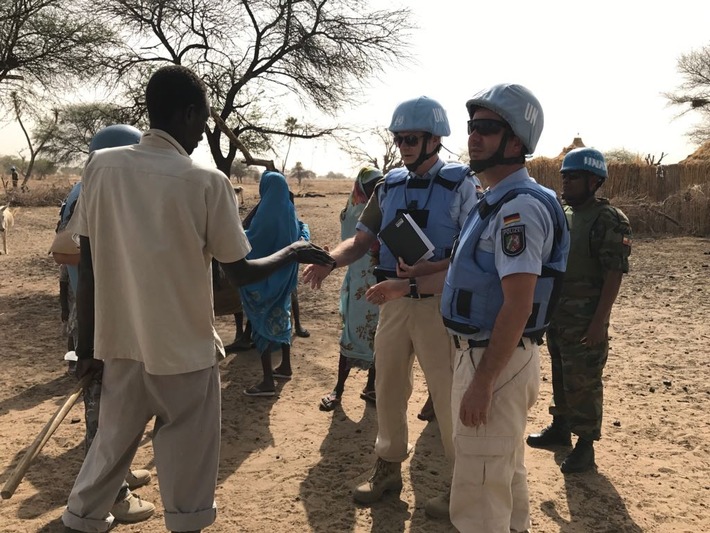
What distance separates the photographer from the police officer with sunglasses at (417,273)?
287 centimetres

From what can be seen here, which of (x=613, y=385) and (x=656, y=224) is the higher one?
(x=656, y=224)

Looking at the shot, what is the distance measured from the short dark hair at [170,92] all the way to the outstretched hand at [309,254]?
2.59 ft

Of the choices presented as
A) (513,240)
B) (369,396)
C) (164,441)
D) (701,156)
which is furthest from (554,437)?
(701,156)

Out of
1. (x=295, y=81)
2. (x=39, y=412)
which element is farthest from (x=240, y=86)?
(x=39, y=412)

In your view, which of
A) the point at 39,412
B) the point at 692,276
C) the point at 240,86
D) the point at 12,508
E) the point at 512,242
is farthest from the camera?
the point at 240,86

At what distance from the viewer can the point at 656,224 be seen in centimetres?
1542

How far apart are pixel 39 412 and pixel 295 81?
361 inches

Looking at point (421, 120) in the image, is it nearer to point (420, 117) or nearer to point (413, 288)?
point (420, 117)

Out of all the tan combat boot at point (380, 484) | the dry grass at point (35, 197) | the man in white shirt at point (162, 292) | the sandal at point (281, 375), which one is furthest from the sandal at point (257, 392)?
the dry grass at point (35, 197)

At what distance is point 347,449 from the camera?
3830mm

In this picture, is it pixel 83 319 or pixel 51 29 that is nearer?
pixel 83 319

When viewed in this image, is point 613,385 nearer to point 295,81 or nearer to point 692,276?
point 692,276

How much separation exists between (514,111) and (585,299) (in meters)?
1.84

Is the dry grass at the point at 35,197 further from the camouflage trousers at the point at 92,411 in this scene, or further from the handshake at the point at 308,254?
the handshake at the point at 308,254
